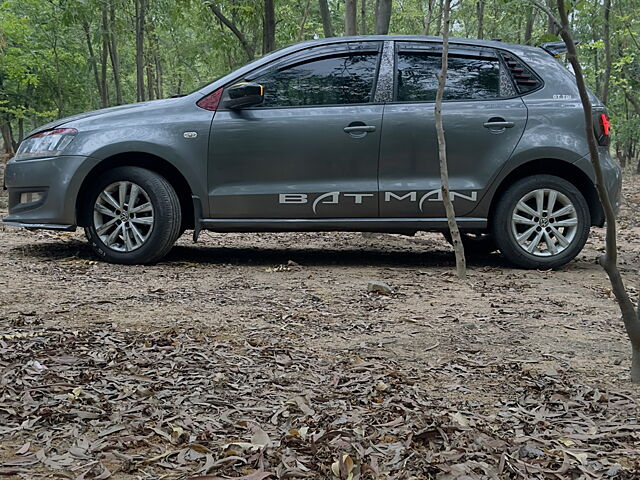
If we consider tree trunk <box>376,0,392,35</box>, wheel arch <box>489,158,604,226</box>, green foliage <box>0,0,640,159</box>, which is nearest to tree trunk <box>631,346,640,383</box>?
wheel arch <box>489,158,604,226</box>

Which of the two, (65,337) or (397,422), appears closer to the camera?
(397,422)

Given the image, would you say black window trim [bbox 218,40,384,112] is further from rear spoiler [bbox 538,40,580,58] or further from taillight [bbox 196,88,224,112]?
rear spoiler [bbox 538,40,580,58]

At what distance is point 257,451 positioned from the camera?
210cm

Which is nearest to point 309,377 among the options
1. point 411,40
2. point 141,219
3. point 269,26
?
point 141,219

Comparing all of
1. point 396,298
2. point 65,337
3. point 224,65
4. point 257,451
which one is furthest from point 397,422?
point 224,65

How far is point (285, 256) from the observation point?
249 inches

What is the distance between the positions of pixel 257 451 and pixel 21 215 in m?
4.31

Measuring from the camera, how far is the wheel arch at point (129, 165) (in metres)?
5.62

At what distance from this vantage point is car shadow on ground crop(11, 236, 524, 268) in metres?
5.92

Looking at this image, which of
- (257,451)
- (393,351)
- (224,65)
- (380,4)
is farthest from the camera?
(224,65)

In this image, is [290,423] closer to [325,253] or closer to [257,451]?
[257,451]

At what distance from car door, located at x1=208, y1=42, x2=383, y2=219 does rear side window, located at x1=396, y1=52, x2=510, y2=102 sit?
13.5 inches

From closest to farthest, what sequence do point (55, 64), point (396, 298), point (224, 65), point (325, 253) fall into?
point (396, 298) < point (325, 253) < point (224, 65) < point (55, 64)

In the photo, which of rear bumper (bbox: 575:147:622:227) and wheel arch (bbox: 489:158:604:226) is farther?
wheel arch (bbox: 489:158:604:226)
